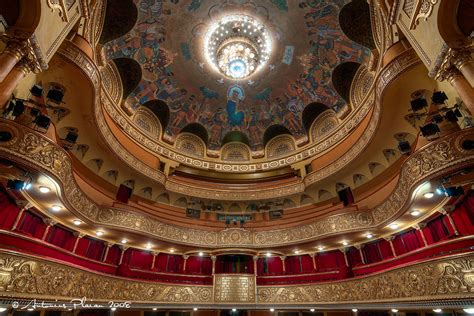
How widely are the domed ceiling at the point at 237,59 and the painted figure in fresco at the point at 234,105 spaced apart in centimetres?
8

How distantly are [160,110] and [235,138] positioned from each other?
270 inches

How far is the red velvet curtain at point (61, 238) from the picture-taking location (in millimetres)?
11181

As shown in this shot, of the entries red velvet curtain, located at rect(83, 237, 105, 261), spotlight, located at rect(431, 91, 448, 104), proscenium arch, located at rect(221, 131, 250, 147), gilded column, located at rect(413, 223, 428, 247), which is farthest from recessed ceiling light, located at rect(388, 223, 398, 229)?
red velvet curtain, located at rect(83, 237, 105, 261)

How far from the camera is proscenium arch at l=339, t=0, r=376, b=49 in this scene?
13.5 meters

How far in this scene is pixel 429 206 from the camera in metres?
9.72

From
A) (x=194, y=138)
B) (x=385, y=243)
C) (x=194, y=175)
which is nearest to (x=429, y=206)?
(x=385, y=243)

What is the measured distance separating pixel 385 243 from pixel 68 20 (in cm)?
1637

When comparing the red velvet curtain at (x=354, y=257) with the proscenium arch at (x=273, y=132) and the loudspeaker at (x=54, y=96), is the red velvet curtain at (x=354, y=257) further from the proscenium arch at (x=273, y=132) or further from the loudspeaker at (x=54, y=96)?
the loudspeaker at (x=54, y=96)

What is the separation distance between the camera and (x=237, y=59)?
17.9 meters

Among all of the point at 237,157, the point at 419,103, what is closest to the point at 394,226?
the point at 419,103

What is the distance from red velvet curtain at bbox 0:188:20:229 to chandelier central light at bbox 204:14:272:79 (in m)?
14.2

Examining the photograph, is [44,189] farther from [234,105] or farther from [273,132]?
[273,132]

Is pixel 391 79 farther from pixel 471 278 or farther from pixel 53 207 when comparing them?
pixel 53 207

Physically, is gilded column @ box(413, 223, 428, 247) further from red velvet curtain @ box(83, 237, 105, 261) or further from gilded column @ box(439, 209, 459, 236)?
red velvet curtain @ box(83, 237, 105, 261)
